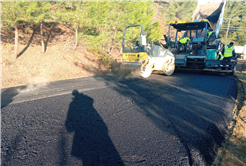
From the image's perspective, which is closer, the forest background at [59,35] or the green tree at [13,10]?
the green tree at [13,10]

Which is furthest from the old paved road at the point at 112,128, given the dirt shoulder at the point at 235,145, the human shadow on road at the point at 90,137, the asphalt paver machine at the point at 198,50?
the asphalt paver machine at the point at 198,50

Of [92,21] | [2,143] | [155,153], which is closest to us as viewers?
[155,153]

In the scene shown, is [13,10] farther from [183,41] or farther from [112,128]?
[183,41]

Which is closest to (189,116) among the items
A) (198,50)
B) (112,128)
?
(112,128)

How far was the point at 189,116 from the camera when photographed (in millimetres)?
3697

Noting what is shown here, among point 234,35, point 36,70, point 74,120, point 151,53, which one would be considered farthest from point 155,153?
point 234,35

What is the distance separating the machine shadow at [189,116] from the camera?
8.84 ft

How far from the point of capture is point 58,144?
2.60m

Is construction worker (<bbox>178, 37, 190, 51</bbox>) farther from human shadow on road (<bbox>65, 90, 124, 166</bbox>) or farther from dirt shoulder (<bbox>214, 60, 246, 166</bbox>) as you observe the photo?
human shadow on road (<bbox>65, 90, 124, 166</bbox>)

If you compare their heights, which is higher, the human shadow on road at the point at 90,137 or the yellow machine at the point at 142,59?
the yellow machine at the point at 142,59

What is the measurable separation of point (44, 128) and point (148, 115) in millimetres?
2148

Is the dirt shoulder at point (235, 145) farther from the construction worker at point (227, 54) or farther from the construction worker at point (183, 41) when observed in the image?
the construction worker at point (183, 41)

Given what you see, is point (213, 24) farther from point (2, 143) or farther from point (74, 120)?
point (2, 143)

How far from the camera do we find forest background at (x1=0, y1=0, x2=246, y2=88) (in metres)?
8.37
